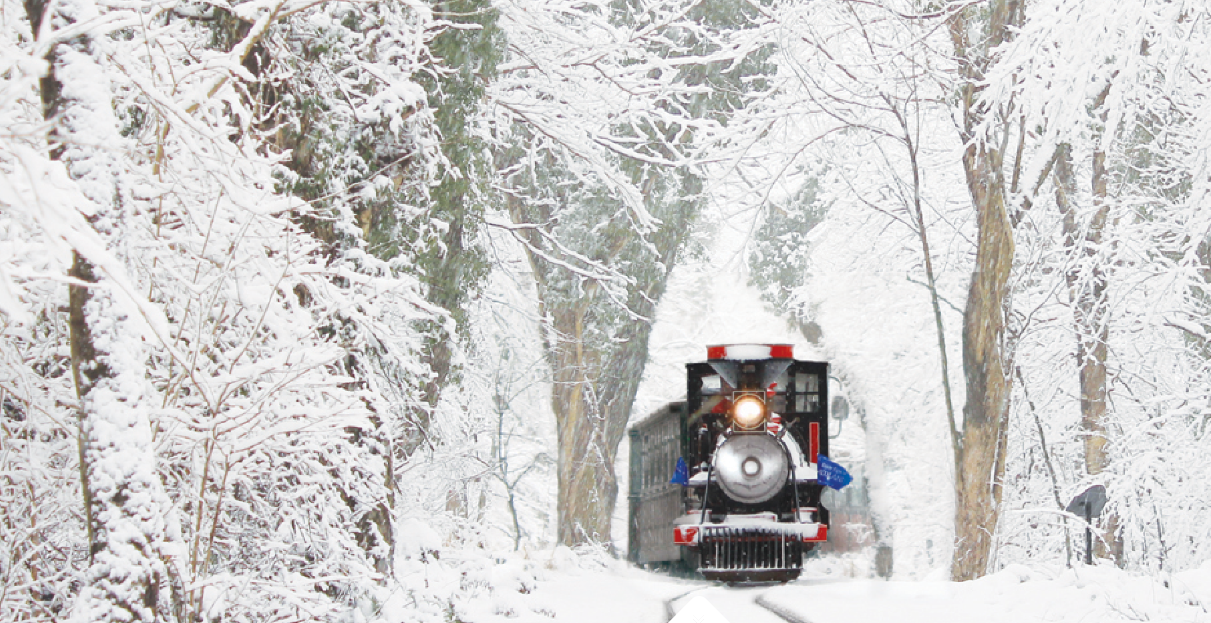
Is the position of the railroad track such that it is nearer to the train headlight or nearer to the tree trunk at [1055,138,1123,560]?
the train headlight

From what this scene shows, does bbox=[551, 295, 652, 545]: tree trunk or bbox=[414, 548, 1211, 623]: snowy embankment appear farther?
bbox=[551, 295, 652, 545]: tree trunk

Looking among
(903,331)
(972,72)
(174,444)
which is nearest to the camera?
(174,444)

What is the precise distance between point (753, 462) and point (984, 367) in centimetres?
387

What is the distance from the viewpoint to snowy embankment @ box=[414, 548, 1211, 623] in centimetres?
737

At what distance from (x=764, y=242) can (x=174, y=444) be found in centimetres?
2396

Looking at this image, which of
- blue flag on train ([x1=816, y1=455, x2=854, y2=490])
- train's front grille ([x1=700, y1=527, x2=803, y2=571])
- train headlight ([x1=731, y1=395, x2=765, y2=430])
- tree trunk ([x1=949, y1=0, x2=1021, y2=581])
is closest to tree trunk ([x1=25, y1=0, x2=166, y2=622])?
train headlight ([x1=731, y1=395, x2=765, y2=430])

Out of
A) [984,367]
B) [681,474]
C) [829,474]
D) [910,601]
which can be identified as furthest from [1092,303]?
[910,601]

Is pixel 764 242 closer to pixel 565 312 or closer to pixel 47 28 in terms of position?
pixel 565 312

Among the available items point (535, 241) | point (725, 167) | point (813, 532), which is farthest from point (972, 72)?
point (535, 241)

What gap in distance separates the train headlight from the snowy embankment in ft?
5.09

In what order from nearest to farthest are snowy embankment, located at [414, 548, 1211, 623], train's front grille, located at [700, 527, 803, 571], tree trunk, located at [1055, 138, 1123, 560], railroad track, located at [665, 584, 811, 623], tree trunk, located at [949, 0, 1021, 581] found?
snowy embankment, located at [414, 548, 1211, 623] → railroad track, located at [665, 584, 811, 623] → train's front grille, located at [700, 527, 803, 571] → tree trunk, located at [949, 0, 1021, 581] → tree trunk, located at [1055, 138, 1123, 560]

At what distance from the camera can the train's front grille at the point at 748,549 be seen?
37.2 ft

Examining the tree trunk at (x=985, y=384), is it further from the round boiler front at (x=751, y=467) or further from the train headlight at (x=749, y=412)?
the train headlight at (x=749, y=412)

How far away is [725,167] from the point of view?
15320 mm
